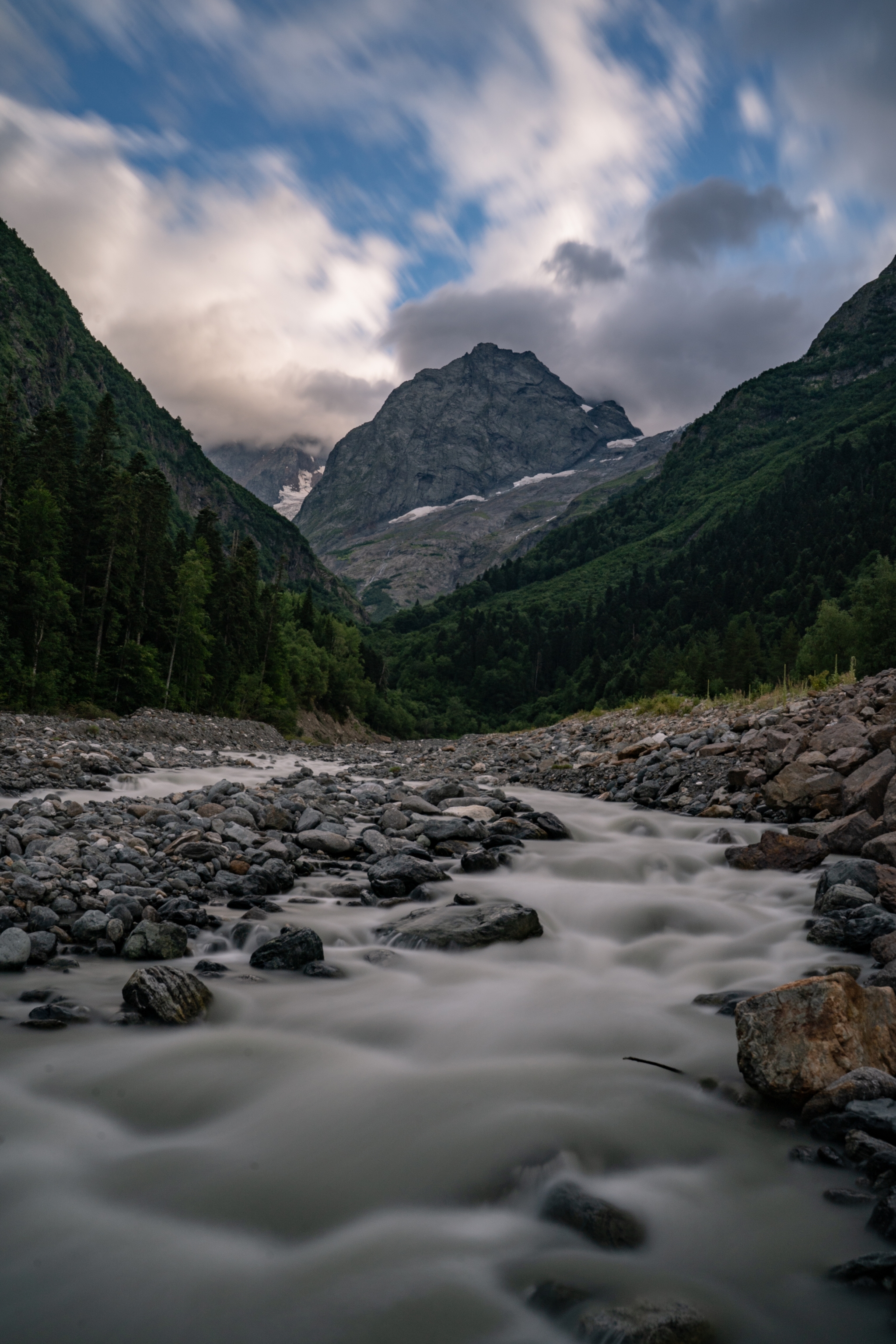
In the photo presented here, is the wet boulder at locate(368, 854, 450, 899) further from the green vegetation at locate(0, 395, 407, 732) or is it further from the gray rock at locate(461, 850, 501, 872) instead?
the green vegetation at locate(0, 395, 407, 732)

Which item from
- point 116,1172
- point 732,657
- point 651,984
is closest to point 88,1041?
point 116,1172

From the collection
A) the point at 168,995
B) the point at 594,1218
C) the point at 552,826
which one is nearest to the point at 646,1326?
the point at 594,1218

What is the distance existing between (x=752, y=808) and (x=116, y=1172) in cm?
1288

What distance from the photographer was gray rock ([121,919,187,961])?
23.9 ft

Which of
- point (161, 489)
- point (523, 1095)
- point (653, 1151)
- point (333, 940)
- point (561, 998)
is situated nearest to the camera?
point (653, 1151)

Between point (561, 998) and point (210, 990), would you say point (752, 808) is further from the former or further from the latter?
point (210, 990)

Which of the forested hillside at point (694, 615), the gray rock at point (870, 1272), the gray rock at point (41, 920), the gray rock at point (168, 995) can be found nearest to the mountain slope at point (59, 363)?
the forested hillside at point (694, 615)

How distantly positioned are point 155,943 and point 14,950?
130 centimetres

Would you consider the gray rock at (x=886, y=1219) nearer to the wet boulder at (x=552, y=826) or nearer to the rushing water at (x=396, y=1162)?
the rushing water at (x=396, y=1162)

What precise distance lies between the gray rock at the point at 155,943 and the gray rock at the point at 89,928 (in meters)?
0.37

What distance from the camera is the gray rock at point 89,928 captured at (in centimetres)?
744

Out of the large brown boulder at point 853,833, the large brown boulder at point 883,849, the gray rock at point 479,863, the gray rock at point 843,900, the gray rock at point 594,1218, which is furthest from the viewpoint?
the gray rock at point 479,863

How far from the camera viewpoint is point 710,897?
980 centimetres

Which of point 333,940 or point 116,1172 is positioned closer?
point 116,1172
